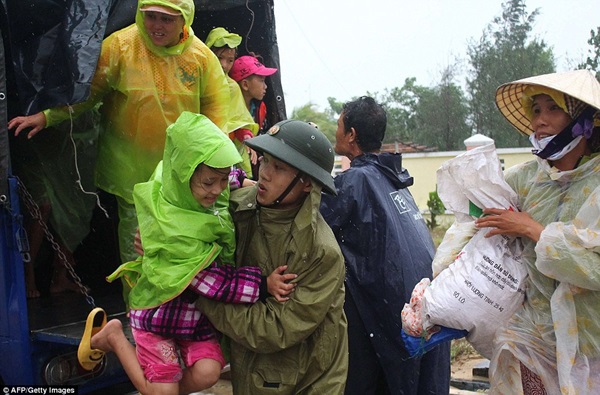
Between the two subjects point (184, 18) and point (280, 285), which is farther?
point (184, 18)

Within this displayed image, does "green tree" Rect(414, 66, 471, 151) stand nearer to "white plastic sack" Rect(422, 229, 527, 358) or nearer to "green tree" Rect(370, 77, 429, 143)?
"green tree" Rect(370, 77, 429, 143)

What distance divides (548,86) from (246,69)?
7.81ft

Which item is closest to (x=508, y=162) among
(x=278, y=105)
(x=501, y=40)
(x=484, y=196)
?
(x=501, y=40)

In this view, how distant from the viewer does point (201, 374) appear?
264cm

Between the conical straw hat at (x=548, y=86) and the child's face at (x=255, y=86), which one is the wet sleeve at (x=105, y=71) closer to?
the child's face at (x=255, y=86)

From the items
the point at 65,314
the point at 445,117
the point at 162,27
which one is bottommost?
the point at 445,117

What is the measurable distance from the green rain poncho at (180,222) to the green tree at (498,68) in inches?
1020

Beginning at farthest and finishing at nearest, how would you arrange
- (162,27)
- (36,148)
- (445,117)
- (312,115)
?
(445,117) < (312,115) < (36,148) < (162,27)

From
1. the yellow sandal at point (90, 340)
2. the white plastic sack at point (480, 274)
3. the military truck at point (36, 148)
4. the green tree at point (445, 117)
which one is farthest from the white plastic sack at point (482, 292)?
the green tree at point (445, 117)

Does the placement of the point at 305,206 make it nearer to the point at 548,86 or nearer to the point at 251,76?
the point at 548,86

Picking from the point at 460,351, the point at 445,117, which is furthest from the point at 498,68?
the point at 460,351

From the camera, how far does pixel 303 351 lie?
2.62m

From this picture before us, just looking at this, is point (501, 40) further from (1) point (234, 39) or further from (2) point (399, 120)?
(1) point (234, 39)

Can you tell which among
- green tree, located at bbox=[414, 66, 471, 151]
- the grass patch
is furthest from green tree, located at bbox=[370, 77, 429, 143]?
the grass patch
